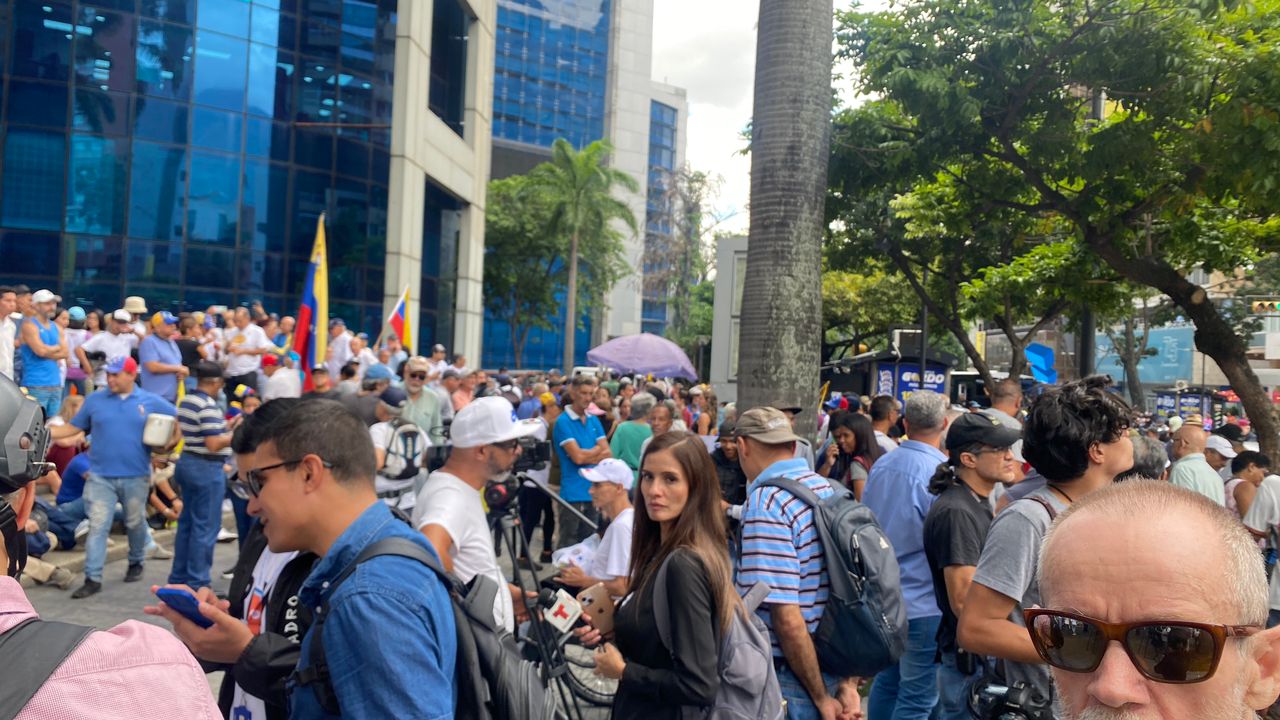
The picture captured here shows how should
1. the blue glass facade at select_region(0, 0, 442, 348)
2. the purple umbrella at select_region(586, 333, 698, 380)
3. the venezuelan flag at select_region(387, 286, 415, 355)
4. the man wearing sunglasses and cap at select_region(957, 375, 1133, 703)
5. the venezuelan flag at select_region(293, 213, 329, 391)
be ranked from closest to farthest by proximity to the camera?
the man wearing sunglasses and cap at select_region(957, 375, 1133, 703) → the venezuelan flag at select_region(293, 213, 329, 391) → the venezuelan flag at select_region(387, 286, 415, 355) → the purple umbrella at select_region(586, 333, 698, 380) → the blue glass facade at select_region(0, 0, 442, 348)

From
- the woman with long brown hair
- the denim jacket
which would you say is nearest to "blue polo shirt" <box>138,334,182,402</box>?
the woman with long brown hair

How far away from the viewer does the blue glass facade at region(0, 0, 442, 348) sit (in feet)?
76.8

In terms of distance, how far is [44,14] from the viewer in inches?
916

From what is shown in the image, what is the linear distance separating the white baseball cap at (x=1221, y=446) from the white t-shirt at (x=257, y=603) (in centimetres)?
895

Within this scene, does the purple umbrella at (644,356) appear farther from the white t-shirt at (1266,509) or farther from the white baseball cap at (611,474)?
the white baseball cap at (611,474)

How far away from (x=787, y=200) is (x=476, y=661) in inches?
191

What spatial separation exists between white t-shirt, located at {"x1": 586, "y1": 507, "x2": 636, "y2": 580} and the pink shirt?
3594mm

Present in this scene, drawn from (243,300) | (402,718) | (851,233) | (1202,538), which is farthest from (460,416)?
(243,300)

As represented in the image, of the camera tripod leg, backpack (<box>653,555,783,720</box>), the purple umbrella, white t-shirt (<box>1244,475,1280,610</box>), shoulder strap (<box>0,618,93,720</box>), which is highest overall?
the purple umbrella

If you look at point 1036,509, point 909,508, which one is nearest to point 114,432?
point 909,508

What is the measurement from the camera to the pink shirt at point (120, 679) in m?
1.21

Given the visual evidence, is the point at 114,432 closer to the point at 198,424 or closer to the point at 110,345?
the point at 198,424

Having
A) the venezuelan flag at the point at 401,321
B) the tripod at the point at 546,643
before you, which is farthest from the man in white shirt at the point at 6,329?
the tripod at the point at 546,643

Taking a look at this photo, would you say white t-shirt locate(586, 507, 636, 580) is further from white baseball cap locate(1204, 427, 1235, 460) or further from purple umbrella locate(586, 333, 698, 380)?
purple umbrella locate(586, 333, 698, 380)
